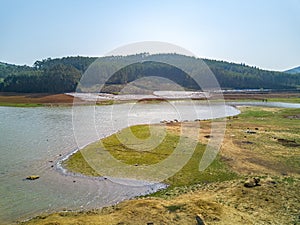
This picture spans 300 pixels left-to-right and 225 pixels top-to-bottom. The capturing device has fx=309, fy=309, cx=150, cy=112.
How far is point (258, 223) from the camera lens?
12289 millimetres

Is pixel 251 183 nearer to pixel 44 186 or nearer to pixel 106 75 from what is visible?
pixel 44 186

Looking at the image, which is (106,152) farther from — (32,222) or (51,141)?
(32,222)

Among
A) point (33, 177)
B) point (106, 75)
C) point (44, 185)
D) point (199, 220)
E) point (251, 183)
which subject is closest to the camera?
point (199, 220)

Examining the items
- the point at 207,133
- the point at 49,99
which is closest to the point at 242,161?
the point at 207,133

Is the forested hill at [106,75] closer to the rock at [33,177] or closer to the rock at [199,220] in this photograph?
the rock at [33,177]

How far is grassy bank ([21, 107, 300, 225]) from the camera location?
42.2 ft

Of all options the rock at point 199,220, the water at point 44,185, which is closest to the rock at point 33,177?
→ the water at point 44,185

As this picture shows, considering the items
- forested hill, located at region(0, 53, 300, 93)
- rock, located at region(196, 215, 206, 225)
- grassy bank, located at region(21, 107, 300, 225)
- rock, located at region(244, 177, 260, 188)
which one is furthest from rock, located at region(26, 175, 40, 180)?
forested hill, located at region(0, 53, 300, 93)

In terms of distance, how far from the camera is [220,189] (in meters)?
16.9

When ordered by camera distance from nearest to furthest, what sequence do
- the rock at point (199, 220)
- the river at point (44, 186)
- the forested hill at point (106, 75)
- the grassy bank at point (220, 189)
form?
the rock at point (199, 220)
the grassy bank at point (220, 189)
the river at point (44, 186)
the forested hill at point (106, 75)

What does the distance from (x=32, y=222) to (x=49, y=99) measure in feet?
243

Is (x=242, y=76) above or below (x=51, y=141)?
above

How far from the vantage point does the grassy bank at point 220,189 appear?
Answer: 42.2ft

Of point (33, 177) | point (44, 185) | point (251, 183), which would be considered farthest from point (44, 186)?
point (251, 183)
